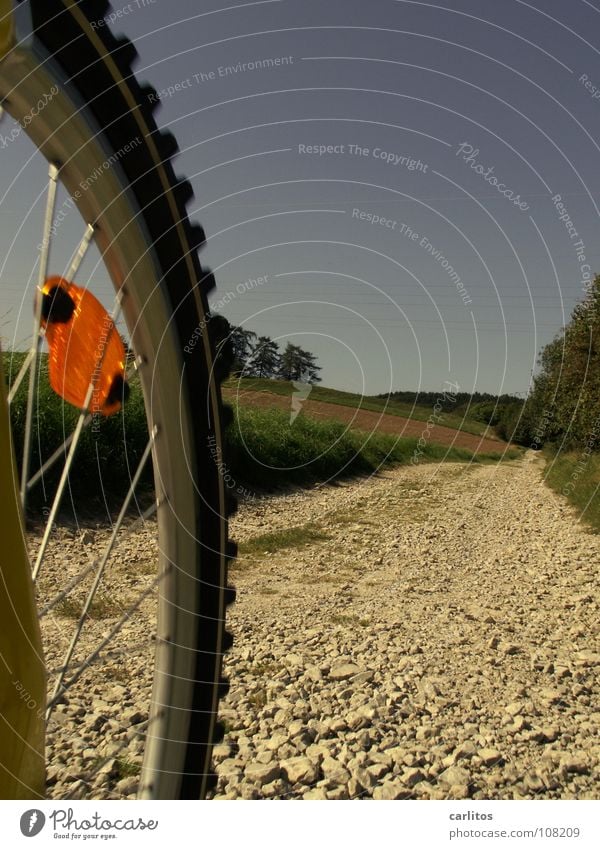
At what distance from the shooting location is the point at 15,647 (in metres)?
0.79

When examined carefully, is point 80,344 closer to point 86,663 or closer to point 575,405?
point 86,663

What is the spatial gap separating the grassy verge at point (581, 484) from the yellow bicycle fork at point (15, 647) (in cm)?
386

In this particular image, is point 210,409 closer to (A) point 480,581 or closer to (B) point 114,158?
(B) point 114,158

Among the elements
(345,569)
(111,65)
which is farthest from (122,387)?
(345,569)

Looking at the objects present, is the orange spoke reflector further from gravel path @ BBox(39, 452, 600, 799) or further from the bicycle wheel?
gravel path @ BBox(39, 452, 600, 799)

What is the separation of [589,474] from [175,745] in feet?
33.0

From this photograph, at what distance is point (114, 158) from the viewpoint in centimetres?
94

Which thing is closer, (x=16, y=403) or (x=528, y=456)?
(x=16, y=403)

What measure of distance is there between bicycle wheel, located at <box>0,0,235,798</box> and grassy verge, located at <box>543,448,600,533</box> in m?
3.53

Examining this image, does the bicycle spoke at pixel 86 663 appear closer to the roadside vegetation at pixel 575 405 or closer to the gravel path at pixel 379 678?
the gravel path at pixel 379 678

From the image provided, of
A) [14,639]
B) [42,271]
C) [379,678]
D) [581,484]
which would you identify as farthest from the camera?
[581,484]

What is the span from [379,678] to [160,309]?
2302 millimetres

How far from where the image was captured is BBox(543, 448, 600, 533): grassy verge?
752 cm

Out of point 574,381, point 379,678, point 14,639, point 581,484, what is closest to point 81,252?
point 14,639
